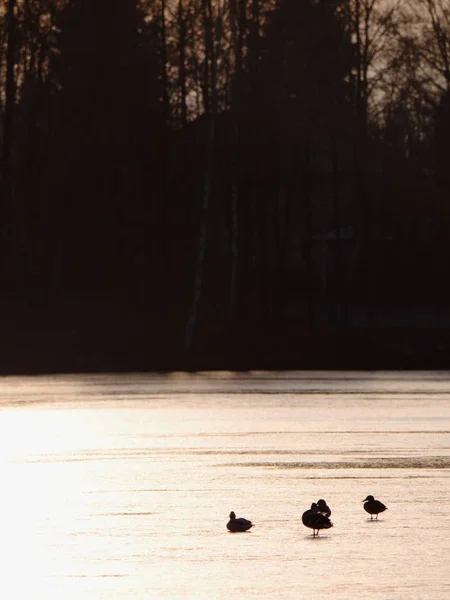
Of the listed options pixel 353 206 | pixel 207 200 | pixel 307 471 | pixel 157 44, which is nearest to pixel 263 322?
pixel 207 200

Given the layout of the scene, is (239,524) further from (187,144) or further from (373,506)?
(187,144)

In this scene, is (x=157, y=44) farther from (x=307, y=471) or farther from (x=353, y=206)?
(x=307, y=471)

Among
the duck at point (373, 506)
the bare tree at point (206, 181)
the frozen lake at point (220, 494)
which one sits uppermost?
the bare tree at point (206, 181)

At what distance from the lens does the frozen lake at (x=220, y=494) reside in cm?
1509

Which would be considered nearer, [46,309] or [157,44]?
[46,309]

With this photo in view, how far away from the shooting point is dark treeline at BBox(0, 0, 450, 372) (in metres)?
63.7

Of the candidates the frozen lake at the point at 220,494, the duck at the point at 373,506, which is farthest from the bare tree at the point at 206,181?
the duck at the point at 373,506

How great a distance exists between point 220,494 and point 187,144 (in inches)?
2007

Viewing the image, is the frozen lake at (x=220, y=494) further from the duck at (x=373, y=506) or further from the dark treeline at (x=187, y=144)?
the dark treeline at (x=187, y=144)

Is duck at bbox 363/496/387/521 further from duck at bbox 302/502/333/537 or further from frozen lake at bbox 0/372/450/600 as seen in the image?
duck at bbox 302/502/333/537

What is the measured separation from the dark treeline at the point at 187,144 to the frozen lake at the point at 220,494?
24809 mm

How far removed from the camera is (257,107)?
6438 centimetres

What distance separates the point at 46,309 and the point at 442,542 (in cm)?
4353

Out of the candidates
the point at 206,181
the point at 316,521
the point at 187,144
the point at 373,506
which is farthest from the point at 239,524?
the point at 187,144
